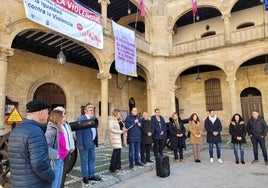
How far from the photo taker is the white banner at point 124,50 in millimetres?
12500

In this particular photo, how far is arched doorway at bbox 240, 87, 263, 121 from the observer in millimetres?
16828

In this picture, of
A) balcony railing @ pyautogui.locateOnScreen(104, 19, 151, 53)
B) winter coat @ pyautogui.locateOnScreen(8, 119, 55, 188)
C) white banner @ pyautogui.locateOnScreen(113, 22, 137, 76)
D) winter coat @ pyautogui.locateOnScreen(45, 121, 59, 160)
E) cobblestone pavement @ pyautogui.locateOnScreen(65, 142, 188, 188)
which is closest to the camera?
winter coat @ pyautogui.locateOnScreen(8, 119, 55, 188)

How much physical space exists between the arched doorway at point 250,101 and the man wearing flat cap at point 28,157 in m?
17.2

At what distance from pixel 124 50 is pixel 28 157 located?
10.9 meters

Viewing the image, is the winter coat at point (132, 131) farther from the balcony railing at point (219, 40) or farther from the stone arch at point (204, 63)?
the balcony railing at point (219, 40)

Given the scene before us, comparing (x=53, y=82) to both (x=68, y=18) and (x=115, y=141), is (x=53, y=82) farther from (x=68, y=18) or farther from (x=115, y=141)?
(x=115, y=141)

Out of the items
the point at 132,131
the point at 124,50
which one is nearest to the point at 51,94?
the point at 124,50

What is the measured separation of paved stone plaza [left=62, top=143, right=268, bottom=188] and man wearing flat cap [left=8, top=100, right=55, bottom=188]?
8.98 feet

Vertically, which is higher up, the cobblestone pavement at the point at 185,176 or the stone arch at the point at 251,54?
the stone arch at the point at 251,54

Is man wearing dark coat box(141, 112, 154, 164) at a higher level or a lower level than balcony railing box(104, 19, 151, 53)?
lower

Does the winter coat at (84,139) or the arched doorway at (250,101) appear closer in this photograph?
the winter coat at (84,139)

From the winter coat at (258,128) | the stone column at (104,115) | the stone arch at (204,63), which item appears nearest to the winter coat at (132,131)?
the winter coat at (258,128)

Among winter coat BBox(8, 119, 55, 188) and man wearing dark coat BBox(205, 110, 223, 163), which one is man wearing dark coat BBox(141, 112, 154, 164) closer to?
man wearing dark coat BBox(205, 110, 223, 163)

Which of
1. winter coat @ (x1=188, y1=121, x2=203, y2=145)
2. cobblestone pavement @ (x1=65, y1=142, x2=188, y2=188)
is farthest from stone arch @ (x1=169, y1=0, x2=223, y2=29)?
cobblestone pavement @ (x1=65, y1=142, x2=188, y2=188)
